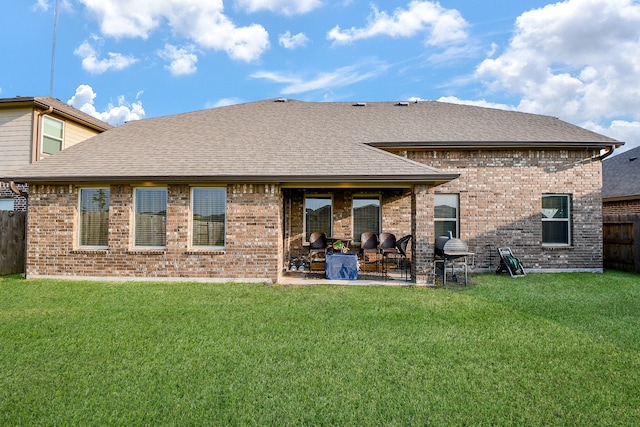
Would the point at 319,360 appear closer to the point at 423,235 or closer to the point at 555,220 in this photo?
the point at 423,235

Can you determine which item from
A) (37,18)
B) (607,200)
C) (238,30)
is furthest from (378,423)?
(37,18)

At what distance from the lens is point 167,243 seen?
852 cm

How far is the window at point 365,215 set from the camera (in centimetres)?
1048

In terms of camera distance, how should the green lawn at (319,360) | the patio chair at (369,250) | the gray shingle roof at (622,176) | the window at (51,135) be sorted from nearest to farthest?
the green lawn at (319,360) < the patio chair at (369,250) < the window at (51,135) < the gray shingle roof at (622,176)

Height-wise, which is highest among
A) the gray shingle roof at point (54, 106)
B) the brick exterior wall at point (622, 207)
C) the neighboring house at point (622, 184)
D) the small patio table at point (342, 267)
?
the gray shingle roof at point (54, 106)

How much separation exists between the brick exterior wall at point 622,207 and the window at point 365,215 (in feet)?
33.3

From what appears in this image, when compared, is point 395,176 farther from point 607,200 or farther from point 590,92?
point 590,92

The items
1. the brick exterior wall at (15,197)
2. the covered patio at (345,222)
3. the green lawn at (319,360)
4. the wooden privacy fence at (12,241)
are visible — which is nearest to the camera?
the green lawn at (319,360)

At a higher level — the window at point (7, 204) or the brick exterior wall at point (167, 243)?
the window at point (7, 204)

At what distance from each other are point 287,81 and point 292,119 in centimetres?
631

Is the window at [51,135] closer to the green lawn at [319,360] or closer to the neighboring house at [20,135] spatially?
the neighboring house at [20,135]

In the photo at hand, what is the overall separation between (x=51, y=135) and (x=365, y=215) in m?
11.4

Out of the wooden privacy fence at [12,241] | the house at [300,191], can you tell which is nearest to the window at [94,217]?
the house at [300,191]

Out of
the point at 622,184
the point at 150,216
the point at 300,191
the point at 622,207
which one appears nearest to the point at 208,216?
the point at 150,216
